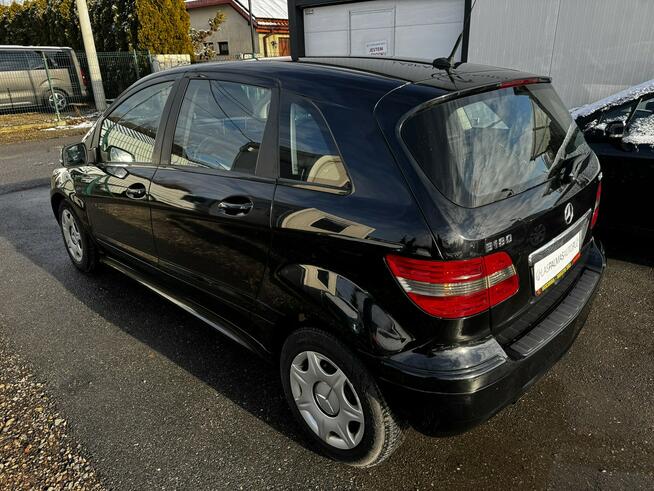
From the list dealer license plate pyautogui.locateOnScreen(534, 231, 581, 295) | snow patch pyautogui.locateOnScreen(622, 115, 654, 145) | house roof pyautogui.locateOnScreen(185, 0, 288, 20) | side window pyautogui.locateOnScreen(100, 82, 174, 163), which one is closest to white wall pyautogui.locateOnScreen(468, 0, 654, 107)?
snow patch pyautogui.locateOnScreen(622, 115, 654, 145)

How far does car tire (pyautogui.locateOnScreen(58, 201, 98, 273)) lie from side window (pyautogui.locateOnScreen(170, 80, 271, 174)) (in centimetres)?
161

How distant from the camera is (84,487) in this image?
2.06m

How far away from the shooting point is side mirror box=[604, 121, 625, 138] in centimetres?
385

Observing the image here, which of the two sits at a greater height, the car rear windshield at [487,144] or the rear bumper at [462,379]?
the car rear windshield at [487,144]

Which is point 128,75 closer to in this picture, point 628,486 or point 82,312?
point 82,312

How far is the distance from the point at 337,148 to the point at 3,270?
12.7ft

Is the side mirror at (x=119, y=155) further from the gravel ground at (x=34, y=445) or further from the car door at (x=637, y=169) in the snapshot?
the car door at (x=637, y=169)

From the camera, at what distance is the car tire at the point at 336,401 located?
6.28ft

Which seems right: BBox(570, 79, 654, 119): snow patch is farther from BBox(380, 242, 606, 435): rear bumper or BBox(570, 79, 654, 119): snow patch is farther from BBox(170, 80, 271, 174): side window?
BBox(170, 80, 271, 174): side window

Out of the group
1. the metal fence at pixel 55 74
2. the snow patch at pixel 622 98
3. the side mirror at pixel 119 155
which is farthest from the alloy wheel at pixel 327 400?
the metal fence at pixel 55 74

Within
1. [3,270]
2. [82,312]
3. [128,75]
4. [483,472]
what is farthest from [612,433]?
[128,75]

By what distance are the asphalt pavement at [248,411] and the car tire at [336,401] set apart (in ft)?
0.43

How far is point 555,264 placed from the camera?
206 centimetres

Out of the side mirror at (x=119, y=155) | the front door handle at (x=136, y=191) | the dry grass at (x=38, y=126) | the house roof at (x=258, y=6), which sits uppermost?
the house roof at (x=258, y=6)
